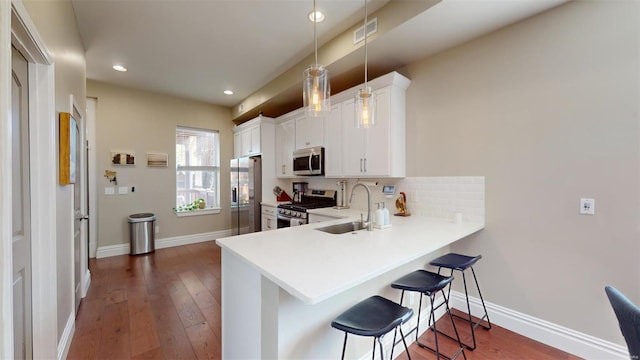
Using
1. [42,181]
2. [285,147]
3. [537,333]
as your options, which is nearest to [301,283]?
[42,181]

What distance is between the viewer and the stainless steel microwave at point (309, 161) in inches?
138

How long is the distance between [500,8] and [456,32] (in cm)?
34

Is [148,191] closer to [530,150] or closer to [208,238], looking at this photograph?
[208,238]

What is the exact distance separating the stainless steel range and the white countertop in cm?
129

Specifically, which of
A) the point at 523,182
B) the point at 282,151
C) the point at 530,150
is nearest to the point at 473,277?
the point at 523,182

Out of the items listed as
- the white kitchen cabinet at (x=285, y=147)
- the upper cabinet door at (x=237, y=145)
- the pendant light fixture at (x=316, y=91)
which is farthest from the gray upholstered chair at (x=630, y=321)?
the upper cabinet door at (x=237, y=145)

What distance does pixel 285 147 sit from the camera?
427 cm

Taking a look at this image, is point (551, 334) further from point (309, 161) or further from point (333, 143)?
point (309, 161)

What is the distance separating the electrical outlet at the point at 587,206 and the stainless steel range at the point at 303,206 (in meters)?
2.57

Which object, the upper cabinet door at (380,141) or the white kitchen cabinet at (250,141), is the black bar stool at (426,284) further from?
the white kitchen cabinet at (250,141)

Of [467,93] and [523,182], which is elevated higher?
[467,93]

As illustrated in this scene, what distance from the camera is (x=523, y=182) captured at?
210cm

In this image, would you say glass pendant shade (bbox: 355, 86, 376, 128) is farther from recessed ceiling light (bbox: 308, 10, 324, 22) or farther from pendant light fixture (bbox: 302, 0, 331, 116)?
recessed ceiling light (bbox: 308, 10, 324, 22)

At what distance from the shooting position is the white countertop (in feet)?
3.46
